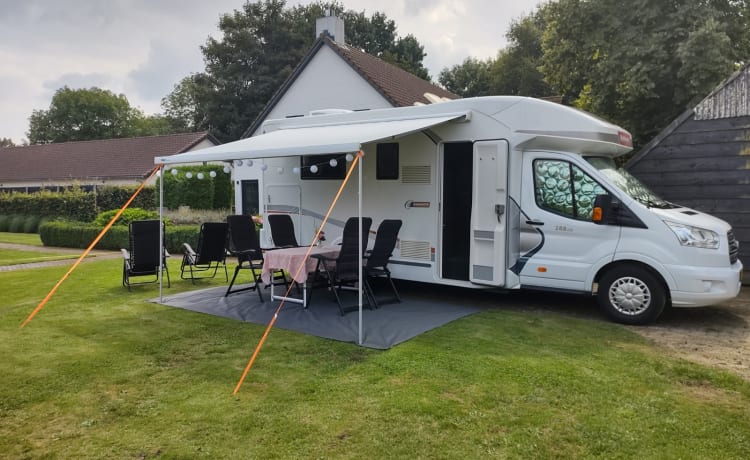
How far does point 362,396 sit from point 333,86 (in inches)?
614

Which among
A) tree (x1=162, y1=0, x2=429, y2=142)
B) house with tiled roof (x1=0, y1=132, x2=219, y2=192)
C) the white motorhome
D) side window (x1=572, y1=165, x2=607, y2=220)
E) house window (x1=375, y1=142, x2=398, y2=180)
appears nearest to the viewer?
the white motorhome

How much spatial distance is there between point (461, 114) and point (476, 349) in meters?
3.12

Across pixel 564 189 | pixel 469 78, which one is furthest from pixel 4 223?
pixel 469 78

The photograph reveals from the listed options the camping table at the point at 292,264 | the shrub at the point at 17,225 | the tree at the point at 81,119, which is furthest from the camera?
the tree at the point at 81,119

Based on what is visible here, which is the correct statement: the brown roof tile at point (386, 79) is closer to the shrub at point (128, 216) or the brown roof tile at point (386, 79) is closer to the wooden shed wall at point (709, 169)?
the shrub at point (128, 216)

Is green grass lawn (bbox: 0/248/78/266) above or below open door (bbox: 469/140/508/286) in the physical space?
below

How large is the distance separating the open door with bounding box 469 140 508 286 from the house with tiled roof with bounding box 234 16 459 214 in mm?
10409

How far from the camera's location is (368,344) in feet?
17.8

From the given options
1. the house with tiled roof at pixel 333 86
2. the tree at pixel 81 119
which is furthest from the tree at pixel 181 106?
the house with tiled roof at pixel 333 86

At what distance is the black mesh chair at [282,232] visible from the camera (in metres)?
8.51

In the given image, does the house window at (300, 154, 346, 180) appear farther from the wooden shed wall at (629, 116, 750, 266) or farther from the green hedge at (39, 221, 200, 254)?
the green hedge at (39, 221, 200, 254)

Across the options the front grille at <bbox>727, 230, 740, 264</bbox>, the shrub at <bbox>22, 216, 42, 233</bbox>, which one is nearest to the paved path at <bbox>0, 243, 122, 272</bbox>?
the shrub at <bbox>22, 216, 42, 233</bbox>

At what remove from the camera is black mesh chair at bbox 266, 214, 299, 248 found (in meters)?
8.51

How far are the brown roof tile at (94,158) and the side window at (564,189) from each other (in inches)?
993
